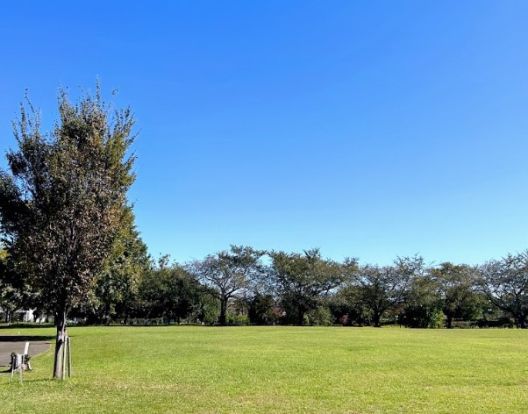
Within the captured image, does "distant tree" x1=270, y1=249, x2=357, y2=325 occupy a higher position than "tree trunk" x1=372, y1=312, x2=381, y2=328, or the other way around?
"distant tree" x1=270, y1=249, x2=357, y2=325

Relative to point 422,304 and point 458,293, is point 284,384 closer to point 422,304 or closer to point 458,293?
point 422,304

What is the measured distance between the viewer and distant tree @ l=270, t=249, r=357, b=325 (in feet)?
246

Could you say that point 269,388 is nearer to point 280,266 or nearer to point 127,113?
point 127,113

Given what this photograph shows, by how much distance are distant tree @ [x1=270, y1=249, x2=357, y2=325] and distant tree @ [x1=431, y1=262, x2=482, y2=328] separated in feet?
43.2

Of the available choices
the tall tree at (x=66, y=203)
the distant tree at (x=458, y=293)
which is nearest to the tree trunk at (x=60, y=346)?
the tall tree at (x=66, y=203)

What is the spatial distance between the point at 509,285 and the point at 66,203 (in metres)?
74.7

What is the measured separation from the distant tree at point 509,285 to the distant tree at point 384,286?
1041 cm

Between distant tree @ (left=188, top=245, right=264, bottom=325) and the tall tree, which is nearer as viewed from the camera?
the tall tree

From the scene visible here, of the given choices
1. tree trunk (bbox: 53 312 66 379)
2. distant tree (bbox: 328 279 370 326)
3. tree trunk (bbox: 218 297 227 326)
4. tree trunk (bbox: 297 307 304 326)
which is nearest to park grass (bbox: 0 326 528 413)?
tree trunk (bbox: 53 312 66 379)

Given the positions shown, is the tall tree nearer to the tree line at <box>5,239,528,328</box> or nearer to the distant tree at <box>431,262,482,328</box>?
the tree line at <box>5,239,528,328</box>

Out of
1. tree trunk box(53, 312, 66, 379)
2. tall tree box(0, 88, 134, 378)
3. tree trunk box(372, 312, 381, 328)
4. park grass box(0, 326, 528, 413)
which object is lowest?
tree trunk box(372, 312, 381, 328)

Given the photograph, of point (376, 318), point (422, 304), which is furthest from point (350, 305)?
point (422, 304)

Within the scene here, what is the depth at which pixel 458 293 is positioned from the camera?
74312 mm

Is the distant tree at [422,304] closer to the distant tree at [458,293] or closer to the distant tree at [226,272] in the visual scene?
the distant tree at [458,293]
